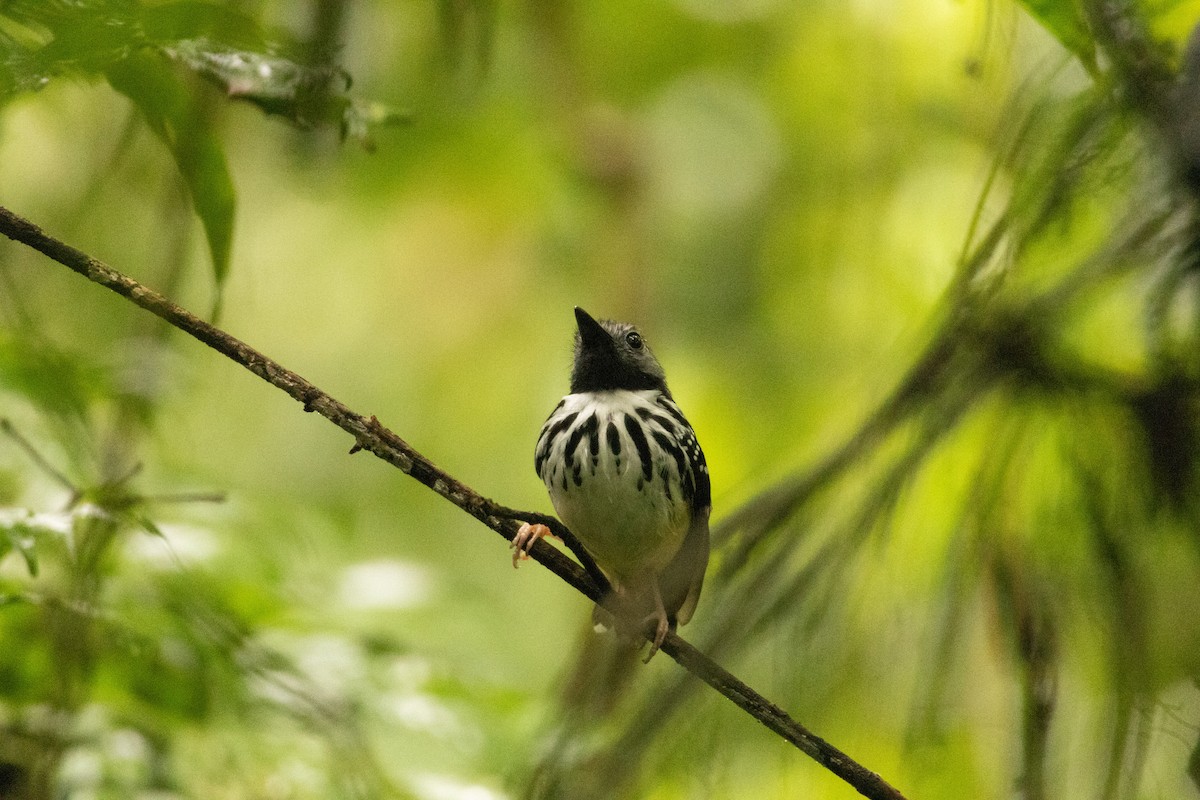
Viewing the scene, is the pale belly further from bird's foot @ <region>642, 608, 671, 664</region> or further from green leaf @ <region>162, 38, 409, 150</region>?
green leaf @ <region>162, 38, 409, 150</region>

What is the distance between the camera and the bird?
3.47m

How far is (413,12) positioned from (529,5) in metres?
1.55

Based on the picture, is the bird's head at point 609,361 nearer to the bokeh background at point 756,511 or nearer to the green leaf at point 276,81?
the bokeh background at point 756,511

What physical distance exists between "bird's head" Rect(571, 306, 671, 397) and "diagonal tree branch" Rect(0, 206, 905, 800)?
1.86 meters

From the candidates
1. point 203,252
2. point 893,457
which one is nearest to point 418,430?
point 203,252

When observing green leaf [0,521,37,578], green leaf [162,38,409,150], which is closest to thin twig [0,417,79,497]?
green leaf [0,521,37,578]

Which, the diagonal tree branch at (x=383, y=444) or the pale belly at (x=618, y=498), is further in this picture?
the pale belly at (x=618, y=498)

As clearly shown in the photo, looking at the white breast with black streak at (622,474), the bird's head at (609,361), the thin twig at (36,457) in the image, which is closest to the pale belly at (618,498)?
the white breast with black streak at (622,474)

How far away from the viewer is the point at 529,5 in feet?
17.1

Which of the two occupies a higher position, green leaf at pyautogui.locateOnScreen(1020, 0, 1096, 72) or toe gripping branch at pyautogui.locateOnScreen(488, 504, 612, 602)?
green leaf at pyautogui.locateOnScreen(1020, 0, 1096, 72)

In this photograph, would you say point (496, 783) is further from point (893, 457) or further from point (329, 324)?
point (329, 324)

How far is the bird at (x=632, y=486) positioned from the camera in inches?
137

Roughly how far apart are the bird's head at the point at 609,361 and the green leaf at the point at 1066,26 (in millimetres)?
2169

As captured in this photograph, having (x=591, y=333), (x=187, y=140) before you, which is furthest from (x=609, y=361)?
(x=187, y=140)
